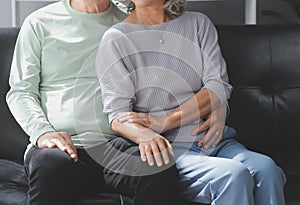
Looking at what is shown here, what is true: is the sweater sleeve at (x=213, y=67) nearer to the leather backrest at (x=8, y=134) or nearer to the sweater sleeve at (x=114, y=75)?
the sweater sleeve at (x=114, y=75)

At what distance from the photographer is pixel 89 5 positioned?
224 cm

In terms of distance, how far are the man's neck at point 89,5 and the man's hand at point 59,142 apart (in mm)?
475

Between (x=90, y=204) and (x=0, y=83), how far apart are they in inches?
27.0

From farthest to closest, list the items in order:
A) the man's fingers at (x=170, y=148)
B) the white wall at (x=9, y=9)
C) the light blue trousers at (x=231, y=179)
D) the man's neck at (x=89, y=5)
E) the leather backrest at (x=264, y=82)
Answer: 1. the white wall at (x=9, y=9)
2. the leather backrest at (x=264, y=82)
3. the man's neck at (x=89, y=5)
4. the man's fingers at (x=170, y=148)
5. the light blue trousers at (x=231, y=179)

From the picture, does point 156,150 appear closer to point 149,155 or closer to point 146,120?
point 149,155

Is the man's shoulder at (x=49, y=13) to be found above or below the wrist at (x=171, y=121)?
above

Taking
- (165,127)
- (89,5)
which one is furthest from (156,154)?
(89,5)

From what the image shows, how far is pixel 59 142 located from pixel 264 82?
872 mm

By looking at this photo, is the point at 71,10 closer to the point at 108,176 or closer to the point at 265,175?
the point at 108,176

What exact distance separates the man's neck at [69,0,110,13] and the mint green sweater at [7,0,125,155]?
Result: 0.8 inches

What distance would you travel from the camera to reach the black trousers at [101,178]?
183 centimetres

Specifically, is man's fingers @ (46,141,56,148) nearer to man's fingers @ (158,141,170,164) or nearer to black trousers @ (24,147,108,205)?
black trousers @ (24,147,108,205)

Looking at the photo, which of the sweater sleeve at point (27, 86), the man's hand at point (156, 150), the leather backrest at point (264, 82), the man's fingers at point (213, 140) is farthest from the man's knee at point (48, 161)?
the leather backrest at point (264, 82)

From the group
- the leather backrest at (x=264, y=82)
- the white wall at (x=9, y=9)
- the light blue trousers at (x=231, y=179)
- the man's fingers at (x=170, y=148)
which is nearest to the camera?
the light blue trousers at (x=231, y=179)
